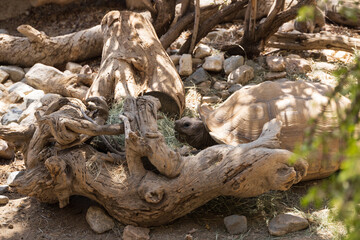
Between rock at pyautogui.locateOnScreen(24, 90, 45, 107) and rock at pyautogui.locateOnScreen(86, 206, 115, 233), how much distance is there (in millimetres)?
2653

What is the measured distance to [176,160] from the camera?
3.93m

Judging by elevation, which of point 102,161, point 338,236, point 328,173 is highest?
point 102,161

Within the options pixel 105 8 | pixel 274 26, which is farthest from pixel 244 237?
pixel 105 8

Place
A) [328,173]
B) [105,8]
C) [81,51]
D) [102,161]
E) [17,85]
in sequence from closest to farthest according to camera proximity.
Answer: [102,161]
[328,173]
[17,85]
[81,51]
[105,8]

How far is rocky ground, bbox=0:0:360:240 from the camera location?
3.92 metres

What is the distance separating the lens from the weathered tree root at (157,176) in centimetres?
375

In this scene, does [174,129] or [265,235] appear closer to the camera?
[265,235]

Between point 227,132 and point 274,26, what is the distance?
3.00m

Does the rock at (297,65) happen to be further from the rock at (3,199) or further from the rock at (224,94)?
the rock at (3,199)

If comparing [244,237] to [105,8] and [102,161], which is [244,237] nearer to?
[102,161]

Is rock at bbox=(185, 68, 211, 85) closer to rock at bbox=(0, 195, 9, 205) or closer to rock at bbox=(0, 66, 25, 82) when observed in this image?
rock at bbox=(0, 66, 25, 82)

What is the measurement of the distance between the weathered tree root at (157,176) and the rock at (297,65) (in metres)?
3.08

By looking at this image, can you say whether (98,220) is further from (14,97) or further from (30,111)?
(14,97)

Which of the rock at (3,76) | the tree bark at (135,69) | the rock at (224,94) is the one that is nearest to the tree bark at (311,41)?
the rock at (224,94)
